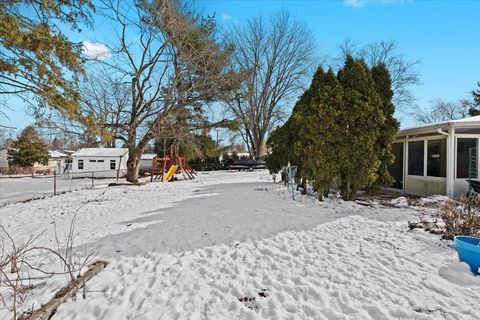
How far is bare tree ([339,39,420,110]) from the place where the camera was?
1030 inches

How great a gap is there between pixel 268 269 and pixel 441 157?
810cm

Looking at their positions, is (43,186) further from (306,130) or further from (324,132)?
(324,132)

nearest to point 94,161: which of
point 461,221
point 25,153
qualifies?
point 25,153

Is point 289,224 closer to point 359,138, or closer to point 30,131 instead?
point 359,138

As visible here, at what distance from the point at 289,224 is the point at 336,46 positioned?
2690cm

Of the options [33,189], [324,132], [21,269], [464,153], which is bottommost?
[33,189]

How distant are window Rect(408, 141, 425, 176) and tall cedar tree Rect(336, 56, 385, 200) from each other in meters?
3.03

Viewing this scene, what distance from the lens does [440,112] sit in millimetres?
34375

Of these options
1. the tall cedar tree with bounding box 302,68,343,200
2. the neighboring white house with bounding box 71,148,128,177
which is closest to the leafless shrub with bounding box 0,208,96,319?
the tall cedar tree with bounding box 302,68,343,200

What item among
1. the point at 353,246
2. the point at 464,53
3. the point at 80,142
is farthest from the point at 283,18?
the point at 353,246

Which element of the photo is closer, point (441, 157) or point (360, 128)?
point (360, 128)

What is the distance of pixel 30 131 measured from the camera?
7.67 m

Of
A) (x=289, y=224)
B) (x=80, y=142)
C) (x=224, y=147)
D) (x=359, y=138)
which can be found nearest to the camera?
(x=289, y=224)

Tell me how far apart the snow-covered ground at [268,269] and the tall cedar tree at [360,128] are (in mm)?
1442
